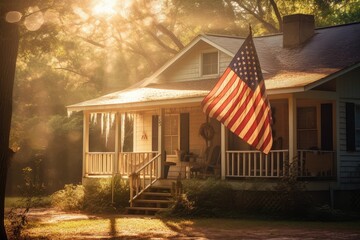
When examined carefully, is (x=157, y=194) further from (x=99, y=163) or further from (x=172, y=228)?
(x=172, y=228)

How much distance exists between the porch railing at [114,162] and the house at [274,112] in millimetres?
38

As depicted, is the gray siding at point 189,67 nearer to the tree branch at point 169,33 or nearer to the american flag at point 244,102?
the american flag at point 244,102

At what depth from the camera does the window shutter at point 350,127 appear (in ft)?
78.7

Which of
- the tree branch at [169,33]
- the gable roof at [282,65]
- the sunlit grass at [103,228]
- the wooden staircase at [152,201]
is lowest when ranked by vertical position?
the sunlit grass at [103,228]

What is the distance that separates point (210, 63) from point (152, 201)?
6.49 meters

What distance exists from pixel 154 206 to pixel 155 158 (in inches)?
79.6

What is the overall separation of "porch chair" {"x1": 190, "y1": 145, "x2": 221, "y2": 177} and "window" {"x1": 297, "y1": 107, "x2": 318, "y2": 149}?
284 centimetres

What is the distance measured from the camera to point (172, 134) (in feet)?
96.5

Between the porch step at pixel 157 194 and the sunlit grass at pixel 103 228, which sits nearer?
the sunlit grass at pixel 103 228

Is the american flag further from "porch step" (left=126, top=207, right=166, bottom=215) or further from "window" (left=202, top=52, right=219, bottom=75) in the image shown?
"window" (left=202, top=52, right=219, bottom=75)

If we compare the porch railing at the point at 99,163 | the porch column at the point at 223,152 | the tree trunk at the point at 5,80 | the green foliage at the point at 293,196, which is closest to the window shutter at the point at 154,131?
the porch railing at the point at 99,163

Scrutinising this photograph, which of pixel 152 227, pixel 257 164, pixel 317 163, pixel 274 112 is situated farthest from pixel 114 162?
pixel 152 227

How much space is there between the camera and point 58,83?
4934cm

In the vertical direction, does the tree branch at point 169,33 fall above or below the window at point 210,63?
above
